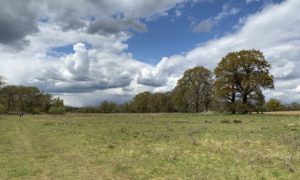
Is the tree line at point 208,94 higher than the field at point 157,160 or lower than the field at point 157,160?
higher

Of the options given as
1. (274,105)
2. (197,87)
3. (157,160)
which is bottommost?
(157,160)

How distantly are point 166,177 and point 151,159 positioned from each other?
3.66 meters

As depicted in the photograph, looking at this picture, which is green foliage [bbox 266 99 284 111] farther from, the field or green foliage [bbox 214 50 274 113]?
the field

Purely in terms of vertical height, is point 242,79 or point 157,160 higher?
point 242,79

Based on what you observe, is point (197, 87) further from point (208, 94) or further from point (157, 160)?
point (157, 160)

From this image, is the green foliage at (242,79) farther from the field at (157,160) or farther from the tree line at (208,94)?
the field at (157,160)

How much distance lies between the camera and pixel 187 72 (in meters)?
96.6

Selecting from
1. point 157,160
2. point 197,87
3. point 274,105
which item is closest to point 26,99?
point 197,87

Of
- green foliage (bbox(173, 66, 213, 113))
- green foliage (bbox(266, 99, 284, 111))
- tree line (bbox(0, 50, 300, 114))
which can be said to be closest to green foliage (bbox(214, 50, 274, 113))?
tree line (bbox(0, 50, 300, 114))

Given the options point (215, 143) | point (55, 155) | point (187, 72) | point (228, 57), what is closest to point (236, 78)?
point (228, 57)

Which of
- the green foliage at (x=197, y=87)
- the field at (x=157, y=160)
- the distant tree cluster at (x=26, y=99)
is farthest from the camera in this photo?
the distant tree cluster at (x=26, y=99)

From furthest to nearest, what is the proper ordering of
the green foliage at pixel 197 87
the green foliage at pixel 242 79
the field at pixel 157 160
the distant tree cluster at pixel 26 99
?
1. the distant tree cluster at pixel 26 99
2. the green foliage at pixel 197 87
3. the green foliage at pixel 242 79
4. the field at pixel 157 160

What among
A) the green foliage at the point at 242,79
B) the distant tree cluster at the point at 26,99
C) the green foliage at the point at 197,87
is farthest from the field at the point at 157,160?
the distant tree cluster at the point at 26,99

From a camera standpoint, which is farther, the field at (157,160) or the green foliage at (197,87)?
the green foliage at (197,87)
